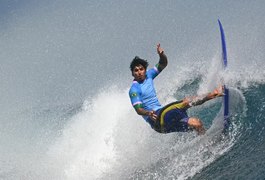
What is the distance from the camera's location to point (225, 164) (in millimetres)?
6871

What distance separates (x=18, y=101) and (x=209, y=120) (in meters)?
25.6

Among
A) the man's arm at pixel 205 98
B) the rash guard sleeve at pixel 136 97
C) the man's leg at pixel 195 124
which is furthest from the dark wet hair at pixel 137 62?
the man's leg at pixel 195 124

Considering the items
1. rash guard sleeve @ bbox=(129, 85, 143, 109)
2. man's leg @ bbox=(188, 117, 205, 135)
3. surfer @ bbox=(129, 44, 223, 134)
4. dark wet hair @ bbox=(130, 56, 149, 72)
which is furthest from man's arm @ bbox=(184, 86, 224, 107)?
dark wet hair @ bbox=(130, 56, 149, 72)

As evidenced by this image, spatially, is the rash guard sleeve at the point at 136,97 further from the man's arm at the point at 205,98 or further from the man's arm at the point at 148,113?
the man's arm at the point at 205,98

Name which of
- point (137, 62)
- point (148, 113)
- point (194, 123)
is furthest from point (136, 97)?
point (194, 123)

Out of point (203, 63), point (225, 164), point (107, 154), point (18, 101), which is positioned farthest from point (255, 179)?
point (18, 101)

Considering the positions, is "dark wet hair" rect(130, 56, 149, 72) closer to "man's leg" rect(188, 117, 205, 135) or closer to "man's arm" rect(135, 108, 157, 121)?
"man's arm" rect(135, 108, 157, 121)

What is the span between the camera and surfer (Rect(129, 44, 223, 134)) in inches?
298

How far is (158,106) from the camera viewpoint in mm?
7953

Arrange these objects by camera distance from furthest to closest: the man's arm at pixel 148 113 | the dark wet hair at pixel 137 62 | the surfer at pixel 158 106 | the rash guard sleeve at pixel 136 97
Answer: the dark wet hair at pixel 137 62 → the rash guard sleeve at pixel 136 97 → the surfer at pixel 158 106 → the man's arm at pixel 148 113

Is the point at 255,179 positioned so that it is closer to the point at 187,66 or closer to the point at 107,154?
the point at 107,154

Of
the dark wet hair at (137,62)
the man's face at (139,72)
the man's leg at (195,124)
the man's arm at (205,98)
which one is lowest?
the man's leg at (195,124)

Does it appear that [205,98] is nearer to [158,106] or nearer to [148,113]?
[158,106]

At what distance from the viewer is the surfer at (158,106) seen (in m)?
7.58
